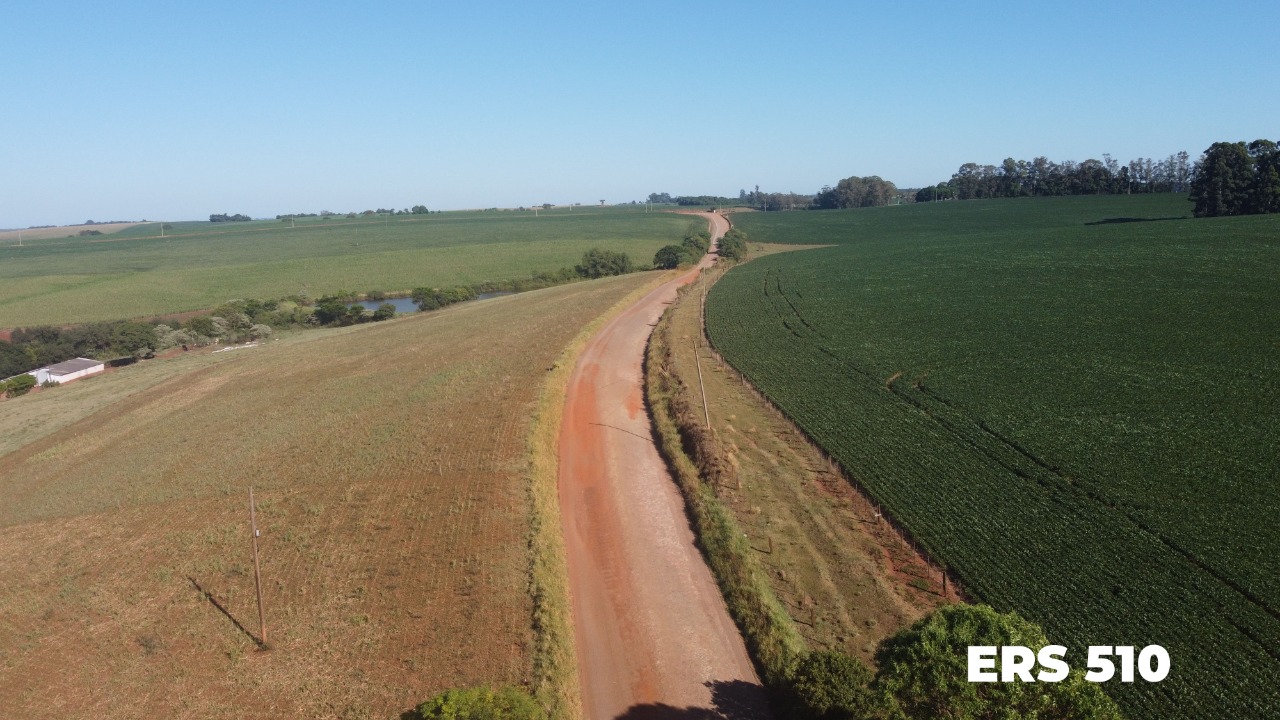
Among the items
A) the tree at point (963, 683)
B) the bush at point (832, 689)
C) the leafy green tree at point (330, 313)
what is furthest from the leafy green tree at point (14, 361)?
the tree at point (963, 683)

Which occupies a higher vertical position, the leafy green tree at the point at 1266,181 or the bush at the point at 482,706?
the leafy green tree at the point at 1266,181

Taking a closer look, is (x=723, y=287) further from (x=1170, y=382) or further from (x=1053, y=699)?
(x=1053, y=699)

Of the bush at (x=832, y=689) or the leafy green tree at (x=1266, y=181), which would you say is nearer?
the bush at (x=832, y=689)

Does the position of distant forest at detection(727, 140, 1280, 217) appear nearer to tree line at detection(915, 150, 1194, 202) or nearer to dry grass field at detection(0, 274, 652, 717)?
tree line at detection(915, 150, 1194, 202)

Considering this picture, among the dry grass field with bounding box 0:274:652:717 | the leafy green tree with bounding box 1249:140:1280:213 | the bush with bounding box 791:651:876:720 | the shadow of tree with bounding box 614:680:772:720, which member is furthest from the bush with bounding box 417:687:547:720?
the leafy green tree with bounding box 1249:140:1280:213

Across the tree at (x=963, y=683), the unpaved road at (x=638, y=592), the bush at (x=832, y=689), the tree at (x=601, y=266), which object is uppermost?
the tree at (x=601, y=266)

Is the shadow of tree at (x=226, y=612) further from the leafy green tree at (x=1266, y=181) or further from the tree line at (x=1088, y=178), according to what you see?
the tree line at (x=1088, y=178)
